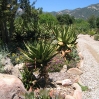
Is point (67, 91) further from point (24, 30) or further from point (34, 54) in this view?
point (24, 30)

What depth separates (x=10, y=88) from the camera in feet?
17.5

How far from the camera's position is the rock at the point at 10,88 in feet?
17.2

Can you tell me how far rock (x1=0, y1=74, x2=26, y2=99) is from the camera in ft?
17.2

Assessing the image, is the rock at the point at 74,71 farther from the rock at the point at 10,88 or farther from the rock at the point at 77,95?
the rock at the point at 10,88

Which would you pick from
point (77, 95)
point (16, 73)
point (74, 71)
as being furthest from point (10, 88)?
point (74, 71)

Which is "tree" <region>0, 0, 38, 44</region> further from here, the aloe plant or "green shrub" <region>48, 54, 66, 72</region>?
the aloe plant

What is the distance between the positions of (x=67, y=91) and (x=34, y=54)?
140 centimetres

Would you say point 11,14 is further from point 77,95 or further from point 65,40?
point 77,95

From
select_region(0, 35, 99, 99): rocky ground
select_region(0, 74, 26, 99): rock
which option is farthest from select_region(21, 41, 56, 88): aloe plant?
select_region(0, 74, 26, 99): rock

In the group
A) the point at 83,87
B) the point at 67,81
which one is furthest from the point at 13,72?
the point at 83,87

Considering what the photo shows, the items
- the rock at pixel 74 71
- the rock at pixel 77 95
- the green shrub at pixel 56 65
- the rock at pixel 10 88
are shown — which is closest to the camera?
the rock at pixel 10 88

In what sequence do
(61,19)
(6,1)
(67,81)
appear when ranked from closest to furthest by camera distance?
(67,81)
(6,1)
(61,19)

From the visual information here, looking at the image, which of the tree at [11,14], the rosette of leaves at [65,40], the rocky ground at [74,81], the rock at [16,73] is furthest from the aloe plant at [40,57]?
the tree at [11,14]

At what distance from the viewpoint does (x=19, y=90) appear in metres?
5.56
